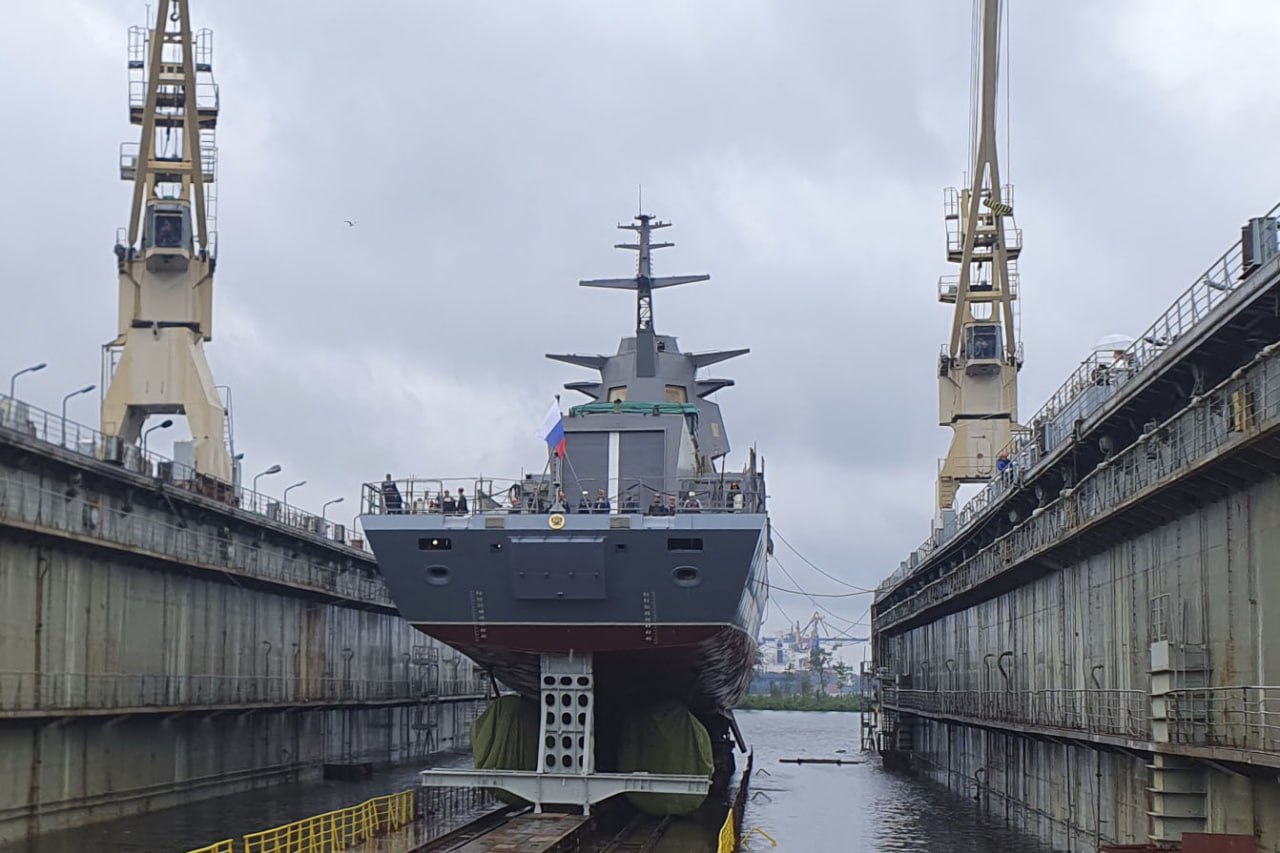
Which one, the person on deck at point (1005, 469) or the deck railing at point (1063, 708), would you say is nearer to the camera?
the deck railing at point (1063, 708)

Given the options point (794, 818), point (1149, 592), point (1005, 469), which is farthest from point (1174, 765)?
point (794, 818)

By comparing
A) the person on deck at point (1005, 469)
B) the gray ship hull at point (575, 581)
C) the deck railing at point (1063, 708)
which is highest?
the person on deck at point (1005, 469)

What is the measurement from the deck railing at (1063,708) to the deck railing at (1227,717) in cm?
164

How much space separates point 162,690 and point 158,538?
3.63 meters

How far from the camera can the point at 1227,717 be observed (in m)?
17.8

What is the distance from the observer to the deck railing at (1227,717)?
1625cm

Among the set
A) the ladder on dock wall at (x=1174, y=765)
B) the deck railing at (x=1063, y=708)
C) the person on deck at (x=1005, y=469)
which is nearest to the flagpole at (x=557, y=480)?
the deck railing at (x=1063, y=708)

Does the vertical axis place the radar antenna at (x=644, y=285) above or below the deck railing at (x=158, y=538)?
above

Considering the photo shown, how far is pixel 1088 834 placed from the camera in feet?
84.8

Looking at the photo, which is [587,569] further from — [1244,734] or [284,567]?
[284,567]

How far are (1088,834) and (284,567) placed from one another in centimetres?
2626

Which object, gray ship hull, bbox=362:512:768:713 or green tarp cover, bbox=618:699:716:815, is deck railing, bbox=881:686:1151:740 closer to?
gray ship hull, bbox=362:512:768:713

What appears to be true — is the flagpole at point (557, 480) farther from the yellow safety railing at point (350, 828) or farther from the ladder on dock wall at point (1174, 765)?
the ladder on dock wall at point (1174, 765)

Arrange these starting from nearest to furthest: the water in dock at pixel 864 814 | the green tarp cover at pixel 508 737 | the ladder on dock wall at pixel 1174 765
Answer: the ladder on dock wall at pixel 1174 765
the green tarp cover at pixel 508 737
the water in dock at pixel 864 814
